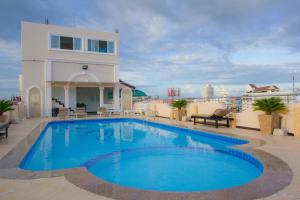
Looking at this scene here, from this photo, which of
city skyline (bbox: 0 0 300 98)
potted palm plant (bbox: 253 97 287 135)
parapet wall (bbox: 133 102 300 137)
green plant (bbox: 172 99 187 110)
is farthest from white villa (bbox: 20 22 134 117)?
potted palm plant (bbox: 253 97 287 135)

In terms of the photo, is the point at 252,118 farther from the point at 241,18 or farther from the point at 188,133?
the point at 241,18

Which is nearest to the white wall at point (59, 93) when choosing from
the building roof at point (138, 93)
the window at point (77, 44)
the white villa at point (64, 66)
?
the white villa at point (64, 66)

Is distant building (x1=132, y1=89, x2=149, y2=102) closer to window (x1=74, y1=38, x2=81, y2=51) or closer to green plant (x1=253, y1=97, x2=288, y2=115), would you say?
window (x1=74, y1=38, x2=81, y2=51)

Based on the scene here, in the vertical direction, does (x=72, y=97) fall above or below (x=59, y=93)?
below

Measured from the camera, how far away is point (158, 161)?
23.0 ft

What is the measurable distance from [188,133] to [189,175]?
5574 millimetres

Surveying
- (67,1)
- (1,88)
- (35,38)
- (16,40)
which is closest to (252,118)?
(67,1)

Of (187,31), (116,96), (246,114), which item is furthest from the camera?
(116,96)

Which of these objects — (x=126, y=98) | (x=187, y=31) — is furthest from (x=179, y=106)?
(x=126, y=98)

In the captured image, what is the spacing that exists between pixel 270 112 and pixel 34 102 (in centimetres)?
1708

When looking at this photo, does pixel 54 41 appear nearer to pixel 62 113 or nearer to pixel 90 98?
pixel 62 113

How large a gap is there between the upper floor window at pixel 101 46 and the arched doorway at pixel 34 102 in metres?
5.84

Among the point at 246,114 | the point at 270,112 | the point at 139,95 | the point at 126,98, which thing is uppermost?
the point at 139,95

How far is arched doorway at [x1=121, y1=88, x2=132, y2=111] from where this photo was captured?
23.3 meters
